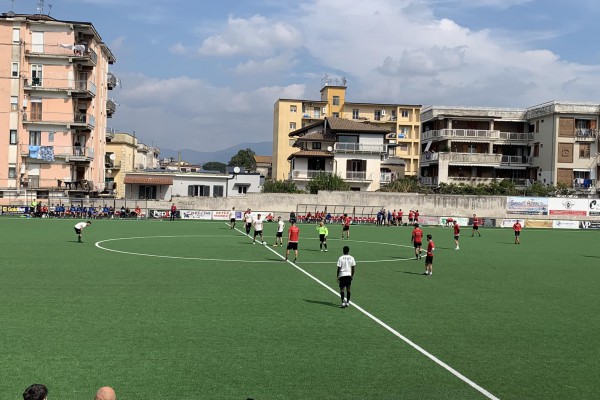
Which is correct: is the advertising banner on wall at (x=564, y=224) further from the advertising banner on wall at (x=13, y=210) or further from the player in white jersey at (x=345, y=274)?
the player in white jersey at (x=345, y=274)

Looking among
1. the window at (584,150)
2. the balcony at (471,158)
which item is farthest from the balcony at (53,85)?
the window at (584,150)

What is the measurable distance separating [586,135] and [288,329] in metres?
74.7

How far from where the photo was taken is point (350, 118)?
106m

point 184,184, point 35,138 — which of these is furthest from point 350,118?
point 35,138

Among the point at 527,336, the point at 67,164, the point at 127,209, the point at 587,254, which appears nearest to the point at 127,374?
the point at 527,336

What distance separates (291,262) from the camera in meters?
29.1

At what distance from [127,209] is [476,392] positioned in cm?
5696

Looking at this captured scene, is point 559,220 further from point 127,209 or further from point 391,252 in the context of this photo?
point 127,209

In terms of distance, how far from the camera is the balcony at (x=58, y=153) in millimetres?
67812

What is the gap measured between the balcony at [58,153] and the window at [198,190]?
1564 centimetres

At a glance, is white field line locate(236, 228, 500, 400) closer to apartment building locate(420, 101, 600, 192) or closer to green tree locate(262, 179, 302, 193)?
green tree locate(262, 179, 302, 193)

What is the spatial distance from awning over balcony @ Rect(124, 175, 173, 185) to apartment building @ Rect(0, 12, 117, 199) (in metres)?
9.97

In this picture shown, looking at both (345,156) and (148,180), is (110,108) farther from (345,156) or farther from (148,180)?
(345,156)

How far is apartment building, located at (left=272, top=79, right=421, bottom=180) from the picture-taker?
4173 inches
